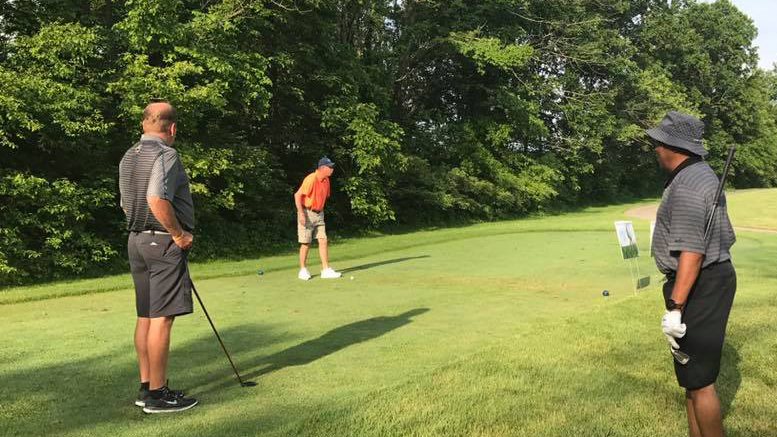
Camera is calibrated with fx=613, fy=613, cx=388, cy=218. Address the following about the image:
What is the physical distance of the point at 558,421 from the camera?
12.5 feet

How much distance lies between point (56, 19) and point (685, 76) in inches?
2045

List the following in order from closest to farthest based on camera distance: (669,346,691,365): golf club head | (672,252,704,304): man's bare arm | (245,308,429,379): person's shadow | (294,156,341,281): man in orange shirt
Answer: (672,252,704,304): man's bare arm < (669,346,691,365): golf club head < (245,308,429,379): person's shadow < (294,156,341,281): man in orange shirt

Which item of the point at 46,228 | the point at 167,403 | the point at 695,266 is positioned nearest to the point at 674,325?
the point at 695,266

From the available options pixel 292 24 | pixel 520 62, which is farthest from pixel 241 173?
pixel 520 62

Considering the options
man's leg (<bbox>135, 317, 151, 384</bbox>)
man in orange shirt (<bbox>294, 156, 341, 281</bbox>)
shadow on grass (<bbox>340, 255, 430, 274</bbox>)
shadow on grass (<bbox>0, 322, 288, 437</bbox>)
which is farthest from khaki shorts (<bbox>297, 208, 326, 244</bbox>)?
man's leg (<bbox>135, 317, 151, 384</bbox>)

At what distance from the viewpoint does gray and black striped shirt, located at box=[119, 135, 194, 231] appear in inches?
161

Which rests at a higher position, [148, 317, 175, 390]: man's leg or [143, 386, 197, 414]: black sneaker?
[148, 317, 175, 390]: man's leg

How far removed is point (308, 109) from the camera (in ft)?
71.4

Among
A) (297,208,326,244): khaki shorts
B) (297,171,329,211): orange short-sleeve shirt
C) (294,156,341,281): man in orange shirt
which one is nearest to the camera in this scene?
(294,156,341,281): man in orange shirt

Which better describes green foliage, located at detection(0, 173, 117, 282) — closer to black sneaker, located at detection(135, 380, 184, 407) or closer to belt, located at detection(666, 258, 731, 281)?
black sneaker, located at detection(135, 380, 184, 407)

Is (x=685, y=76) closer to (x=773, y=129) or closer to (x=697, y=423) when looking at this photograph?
(x=773, y=129)

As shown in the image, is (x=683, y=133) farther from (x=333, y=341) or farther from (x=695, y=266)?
(x=333, y=341)

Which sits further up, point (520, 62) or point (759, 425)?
point (520, 62)

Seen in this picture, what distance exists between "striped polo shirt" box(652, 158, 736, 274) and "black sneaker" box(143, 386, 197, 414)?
3115 mm
